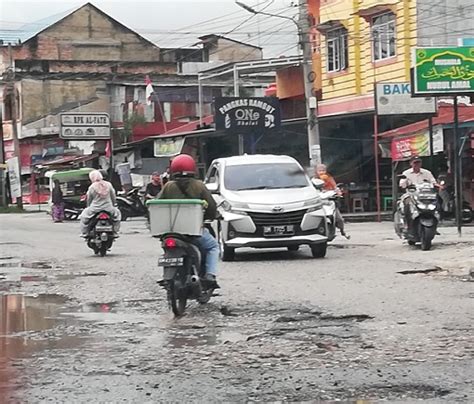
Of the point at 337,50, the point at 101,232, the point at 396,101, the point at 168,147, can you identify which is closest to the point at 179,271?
the point at 101,232

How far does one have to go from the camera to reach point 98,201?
1778 cm

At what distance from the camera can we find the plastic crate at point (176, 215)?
32.2 feet

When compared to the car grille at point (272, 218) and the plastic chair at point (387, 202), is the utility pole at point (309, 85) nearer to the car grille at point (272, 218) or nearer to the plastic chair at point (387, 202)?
the plastic chair at point (387, 202)

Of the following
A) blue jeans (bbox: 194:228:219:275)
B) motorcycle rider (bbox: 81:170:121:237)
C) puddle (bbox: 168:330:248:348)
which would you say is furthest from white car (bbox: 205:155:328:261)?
puddle (bbox: 168:330:248:348)

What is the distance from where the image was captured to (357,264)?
14.5 m

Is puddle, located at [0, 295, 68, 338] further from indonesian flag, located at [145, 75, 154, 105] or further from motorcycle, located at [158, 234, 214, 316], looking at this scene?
indonesian flag, located at [145, 75, 154, 105]

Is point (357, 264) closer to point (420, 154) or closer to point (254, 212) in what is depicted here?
point (254, 212)

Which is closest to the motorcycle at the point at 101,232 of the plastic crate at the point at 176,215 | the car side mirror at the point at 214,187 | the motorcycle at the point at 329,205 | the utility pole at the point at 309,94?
the car side mirror at the point at 214,187

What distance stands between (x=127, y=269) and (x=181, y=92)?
141ft

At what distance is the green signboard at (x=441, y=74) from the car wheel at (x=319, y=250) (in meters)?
5.21

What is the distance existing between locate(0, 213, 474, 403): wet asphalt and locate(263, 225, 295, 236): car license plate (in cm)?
47

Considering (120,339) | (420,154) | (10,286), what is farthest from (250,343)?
(420,154)

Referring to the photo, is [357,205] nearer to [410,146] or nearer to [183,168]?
[410,146]

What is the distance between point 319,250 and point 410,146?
9674mm
